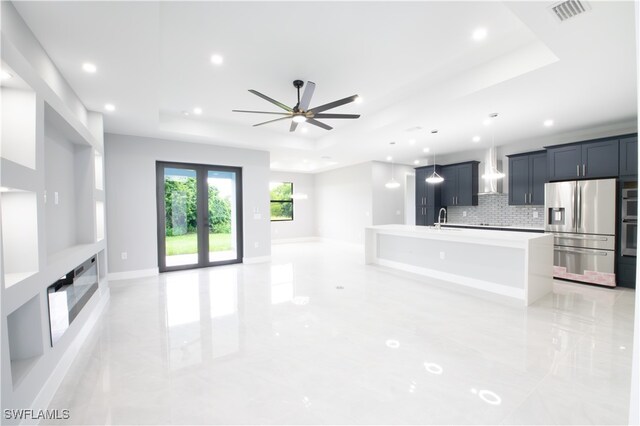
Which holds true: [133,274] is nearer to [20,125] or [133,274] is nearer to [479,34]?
[20,125]

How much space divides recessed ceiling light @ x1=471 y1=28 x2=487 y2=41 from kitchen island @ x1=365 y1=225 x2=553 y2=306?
8.63 ft

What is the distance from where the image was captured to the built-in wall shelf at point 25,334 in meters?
1.93

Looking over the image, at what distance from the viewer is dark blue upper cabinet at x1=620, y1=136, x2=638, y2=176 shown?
4.31m

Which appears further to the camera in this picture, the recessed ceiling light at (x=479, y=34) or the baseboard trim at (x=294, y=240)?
the baseboard trim at (x=294, y=240)

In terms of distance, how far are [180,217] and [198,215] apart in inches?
14.0

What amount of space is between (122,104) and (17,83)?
2.13 m

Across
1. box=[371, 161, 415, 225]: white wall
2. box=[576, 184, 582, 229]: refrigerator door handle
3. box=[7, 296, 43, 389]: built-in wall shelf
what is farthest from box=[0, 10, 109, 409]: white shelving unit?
box=[576, 184, 582, 229]: refrigerator door handle

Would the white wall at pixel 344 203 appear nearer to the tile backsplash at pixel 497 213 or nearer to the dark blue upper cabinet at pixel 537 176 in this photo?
the tile backsplash at pixel 497 213

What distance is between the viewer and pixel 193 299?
4.09 metres

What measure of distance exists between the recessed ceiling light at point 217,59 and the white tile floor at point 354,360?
310 centimetres

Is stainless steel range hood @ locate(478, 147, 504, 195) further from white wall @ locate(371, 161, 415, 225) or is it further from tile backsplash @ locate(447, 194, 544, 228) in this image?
white wall @ locate(371, 161, 415, 225)

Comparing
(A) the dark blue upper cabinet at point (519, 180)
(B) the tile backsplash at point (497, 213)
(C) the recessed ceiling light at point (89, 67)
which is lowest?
(B) the tile backsplash at point (497, 213)

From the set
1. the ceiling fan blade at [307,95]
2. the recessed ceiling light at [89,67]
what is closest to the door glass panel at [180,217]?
the recessed ceiling light at [89,67]

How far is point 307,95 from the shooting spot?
3.27 m
